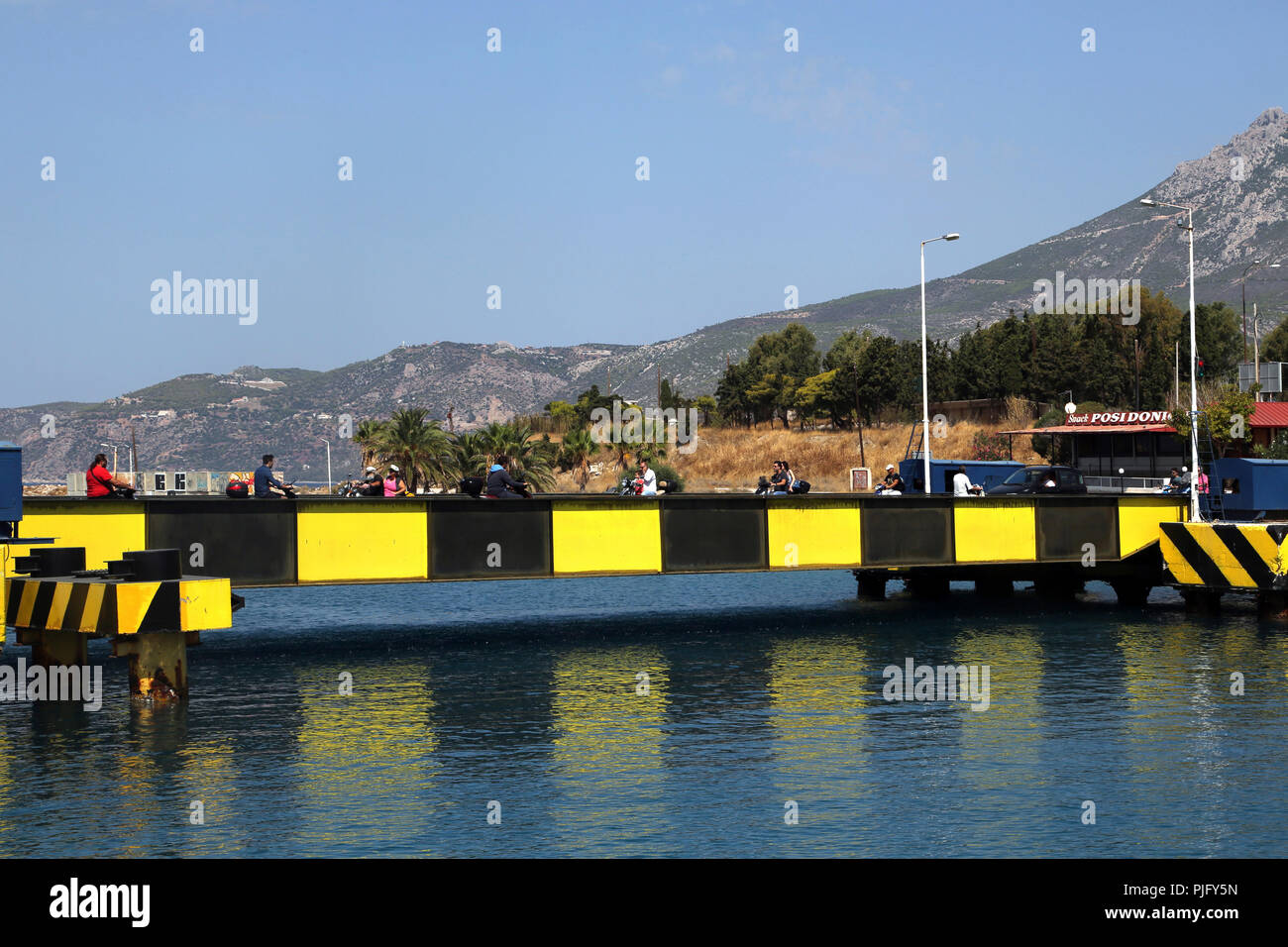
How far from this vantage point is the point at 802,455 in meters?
139

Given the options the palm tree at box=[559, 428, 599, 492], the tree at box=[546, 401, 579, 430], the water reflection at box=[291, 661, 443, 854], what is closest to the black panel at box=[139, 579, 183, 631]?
the water reflection at box=[291, 661, 443, 854]

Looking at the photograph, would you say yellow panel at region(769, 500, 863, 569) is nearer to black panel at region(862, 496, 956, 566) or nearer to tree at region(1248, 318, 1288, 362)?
black panel at region(862, 496, 956, 566)

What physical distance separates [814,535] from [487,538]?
27.6 feet

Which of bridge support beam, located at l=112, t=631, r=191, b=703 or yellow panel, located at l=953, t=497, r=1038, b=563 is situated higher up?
yellow panel, located at l=953, t=497, r=1038, b=563

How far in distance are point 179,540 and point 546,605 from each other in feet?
67.6

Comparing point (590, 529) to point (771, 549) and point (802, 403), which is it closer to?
point (771, 549)

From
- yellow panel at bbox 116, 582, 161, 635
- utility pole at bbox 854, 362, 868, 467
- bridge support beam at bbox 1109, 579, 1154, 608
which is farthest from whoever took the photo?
utility pole at bbox 854, 362, 868, 467

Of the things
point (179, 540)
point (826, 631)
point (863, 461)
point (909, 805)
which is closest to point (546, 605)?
point (826, 631)

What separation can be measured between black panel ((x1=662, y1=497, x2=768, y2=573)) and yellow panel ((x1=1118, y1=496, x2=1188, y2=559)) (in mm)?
11553

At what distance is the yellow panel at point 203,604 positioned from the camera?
1819 centimetres

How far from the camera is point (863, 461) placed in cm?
12662

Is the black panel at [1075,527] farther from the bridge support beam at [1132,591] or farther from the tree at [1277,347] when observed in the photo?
the tree at [1277,347]

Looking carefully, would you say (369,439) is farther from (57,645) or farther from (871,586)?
(57,645)

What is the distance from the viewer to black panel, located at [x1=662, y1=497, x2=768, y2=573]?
99.8 ft
